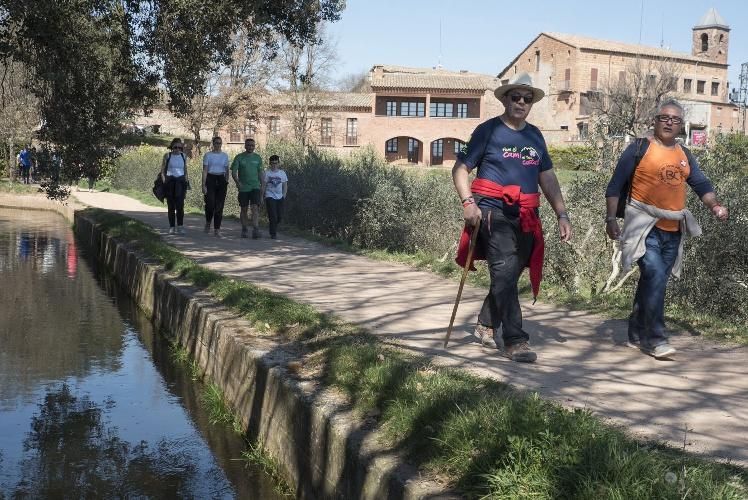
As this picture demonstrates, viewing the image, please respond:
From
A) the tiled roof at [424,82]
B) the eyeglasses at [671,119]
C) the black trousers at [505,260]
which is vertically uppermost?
the tiled roof at [424,82]

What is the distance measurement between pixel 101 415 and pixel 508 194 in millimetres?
3371

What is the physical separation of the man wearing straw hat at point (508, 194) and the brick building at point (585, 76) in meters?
68.4

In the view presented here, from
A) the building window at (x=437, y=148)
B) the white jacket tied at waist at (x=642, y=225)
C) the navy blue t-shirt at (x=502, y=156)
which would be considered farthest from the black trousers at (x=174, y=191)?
the building window at (x=437, y=148)

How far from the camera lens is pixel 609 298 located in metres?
8.95

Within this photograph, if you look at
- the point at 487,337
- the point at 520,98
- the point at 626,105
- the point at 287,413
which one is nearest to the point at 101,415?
the point at 287,413

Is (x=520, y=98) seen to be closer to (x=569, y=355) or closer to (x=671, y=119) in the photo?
(x=671, y=119)

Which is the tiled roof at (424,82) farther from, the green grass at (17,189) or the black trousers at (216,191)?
the black trousers at (216,191)

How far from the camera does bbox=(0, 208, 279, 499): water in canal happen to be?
554 cm

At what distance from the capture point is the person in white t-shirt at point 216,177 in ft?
52.3

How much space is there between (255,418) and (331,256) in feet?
24.8

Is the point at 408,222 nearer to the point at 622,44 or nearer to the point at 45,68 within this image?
the point at 45,68

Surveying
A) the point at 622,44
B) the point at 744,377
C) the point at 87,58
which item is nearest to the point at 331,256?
the point at 87,58

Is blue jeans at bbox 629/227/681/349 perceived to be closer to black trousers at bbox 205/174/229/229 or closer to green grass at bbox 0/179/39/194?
black trousers at bbox 205/174/229/229

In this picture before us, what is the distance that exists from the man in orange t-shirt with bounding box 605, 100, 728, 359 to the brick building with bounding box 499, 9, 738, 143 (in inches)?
2675
